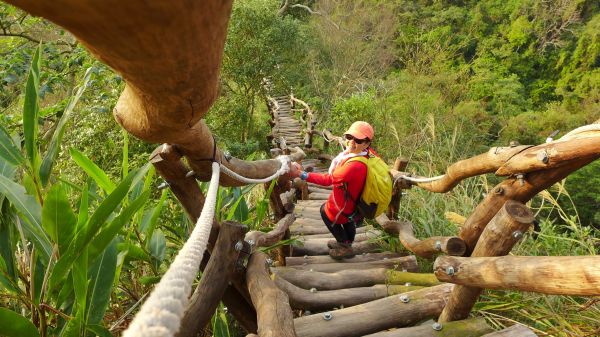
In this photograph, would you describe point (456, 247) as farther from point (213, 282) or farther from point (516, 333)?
point (213, 282)

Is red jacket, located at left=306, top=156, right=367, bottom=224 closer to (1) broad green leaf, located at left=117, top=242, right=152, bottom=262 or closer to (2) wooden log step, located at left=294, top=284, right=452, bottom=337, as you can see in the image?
(2) wooden log step, located at left=294, top=284, right=452, bottom=337

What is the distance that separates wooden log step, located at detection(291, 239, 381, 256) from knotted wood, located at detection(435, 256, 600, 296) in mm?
1894

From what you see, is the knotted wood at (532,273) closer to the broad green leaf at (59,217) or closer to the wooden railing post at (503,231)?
the wooden railing post at (503,231)

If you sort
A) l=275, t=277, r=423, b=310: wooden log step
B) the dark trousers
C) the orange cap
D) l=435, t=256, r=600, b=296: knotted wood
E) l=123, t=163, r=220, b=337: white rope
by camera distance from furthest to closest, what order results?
the dark trousers → the orange cap → l=275, t=277, r=423, b=310: wooden log step → l=435, t=256, r=600, b=296: knotted wood → l=123, t=163, r=220, b=337: white rope

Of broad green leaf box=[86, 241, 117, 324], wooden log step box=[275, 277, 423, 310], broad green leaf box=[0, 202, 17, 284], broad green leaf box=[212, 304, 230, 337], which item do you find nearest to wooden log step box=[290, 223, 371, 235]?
wooden log step box=[275, 277, 423, 310]

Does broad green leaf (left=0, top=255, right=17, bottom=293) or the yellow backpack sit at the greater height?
broad green leaf (left=0, top=255, right=17, bottom=293)

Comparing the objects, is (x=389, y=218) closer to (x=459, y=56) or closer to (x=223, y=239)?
(x=223, y=239)

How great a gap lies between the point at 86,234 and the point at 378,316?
142 centimetres

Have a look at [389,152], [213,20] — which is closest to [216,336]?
[213,20]

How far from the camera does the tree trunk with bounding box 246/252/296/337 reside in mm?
1237

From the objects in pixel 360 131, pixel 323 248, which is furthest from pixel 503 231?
pixel 323 248

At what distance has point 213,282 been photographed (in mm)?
1422

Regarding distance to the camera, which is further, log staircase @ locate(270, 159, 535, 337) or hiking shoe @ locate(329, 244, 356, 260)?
hiking shoe @ locate(329, 244, 356, 260)

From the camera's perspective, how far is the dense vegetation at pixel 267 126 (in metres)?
1.19
